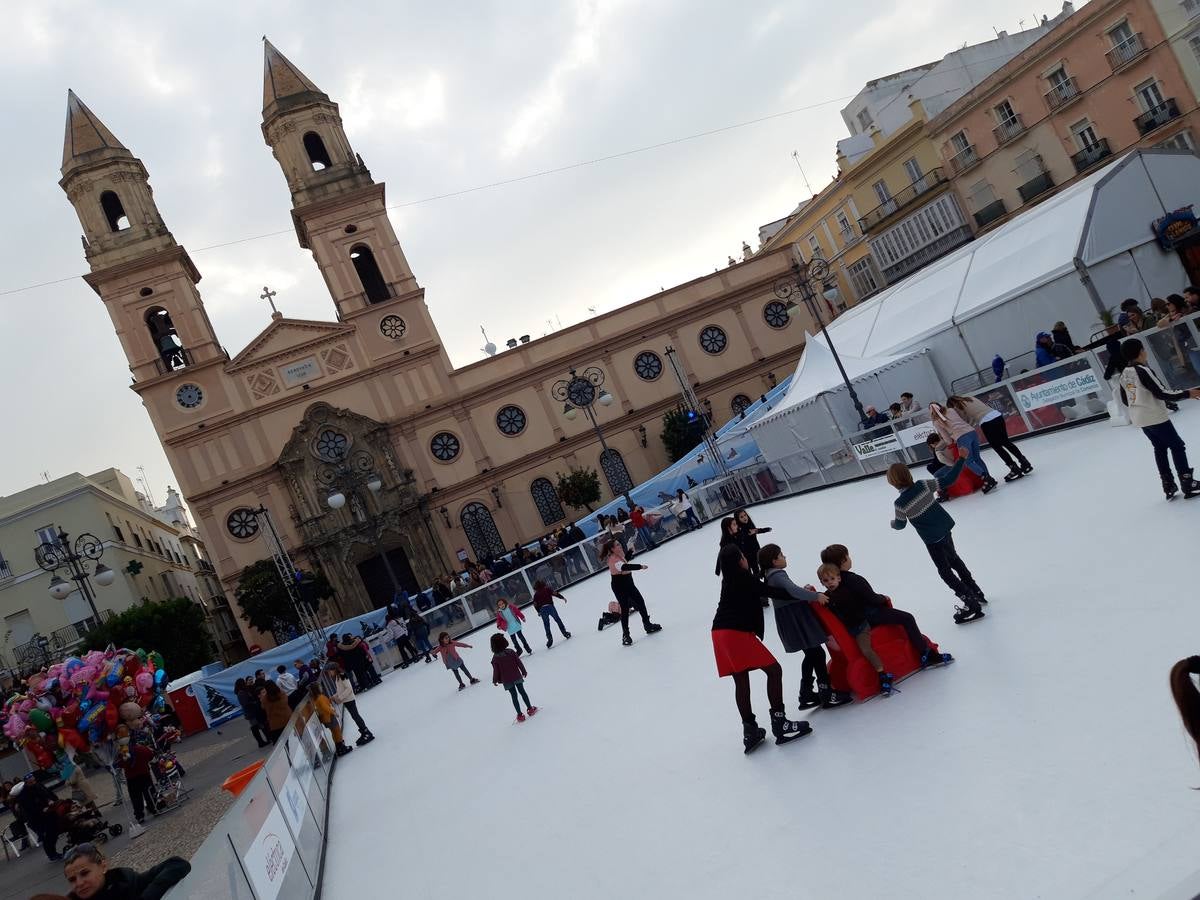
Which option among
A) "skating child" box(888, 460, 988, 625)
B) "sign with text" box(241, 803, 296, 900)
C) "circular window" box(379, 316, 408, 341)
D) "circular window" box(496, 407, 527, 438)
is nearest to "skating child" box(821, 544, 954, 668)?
"skating child" box(888, 460, 988, 625)

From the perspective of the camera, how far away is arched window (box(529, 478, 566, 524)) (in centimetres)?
3803

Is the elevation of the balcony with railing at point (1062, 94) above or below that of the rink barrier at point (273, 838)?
above

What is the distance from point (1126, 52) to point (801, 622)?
91.8 ft

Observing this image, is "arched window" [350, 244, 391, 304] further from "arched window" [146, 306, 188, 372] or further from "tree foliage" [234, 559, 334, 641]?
"tree foliage" [234, 559, 334, 641]

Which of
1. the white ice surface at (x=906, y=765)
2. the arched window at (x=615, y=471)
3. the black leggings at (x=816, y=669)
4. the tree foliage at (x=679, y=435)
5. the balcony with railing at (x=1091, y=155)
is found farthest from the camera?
the arched window at (x=615, y=471)

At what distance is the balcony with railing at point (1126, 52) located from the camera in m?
27.2

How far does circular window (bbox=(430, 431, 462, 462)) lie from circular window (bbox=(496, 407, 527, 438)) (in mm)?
1835

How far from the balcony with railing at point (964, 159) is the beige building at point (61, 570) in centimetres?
3411

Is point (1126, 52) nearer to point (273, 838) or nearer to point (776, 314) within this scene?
point (776, 314)

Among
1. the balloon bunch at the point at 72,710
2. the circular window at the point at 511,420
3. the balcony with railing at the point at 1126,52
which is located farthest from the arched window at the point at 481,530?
the balcony with railing at the point at 1126,52

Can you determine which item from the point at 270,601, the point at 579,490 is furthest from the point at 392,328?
the point at 270,601

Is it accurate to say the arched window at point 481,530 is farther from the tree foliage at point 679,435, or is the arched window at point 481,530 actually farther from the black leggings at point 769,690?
the black leggings at point 769,690

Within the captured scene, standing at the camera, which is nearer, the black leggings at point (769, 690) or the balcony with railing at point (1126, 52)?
the black leggings at point (769, 690)

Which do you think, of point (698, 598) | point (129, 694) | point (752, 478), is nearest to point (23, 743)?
point (129, 694)
